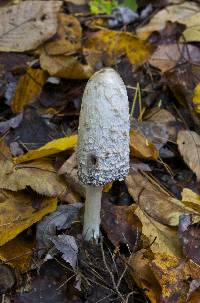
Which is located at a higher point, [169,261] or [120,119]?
[120,119]

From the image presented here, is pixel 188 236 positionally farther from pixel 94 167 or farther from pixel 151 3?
pixel 151 3

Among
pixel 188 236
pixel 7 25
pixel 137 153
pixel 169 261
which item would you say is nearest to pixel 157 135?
pixel 137 153

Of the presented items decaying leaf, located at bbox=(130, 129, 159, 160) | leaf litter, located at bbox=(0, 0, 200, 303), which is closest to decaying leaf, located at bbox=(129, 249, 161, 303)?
leaf litter, located at bbox=(0, 0, 200, 303)

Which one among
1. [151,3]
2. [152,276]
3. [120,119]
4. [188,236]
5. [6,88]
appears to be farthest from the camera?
[151,3]

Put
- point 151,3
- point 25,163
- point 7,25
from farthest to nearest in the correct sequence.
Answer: point 151,3 < point 7,25 < point 25,163

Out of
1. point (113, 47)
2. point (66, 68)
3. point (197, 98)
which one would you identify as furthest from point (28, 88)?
point (197, 98)

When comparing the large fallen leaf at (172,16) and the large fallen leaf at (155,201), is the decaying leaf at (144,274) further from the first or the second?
the large fallen leaf at (172,16)
